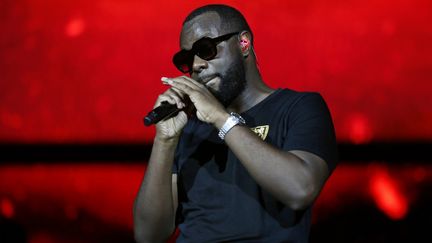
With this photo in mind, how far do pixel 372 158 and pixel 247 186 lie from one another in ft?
2.99

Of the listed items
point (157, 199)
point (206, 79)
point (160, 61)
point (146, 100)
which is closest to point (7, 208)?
point (146, 100)

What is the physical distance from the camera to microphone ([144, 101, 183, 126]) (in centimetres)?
160

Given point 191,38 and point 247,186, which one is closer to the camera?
point 247,186

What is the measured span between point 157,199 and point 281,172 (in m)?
0.47

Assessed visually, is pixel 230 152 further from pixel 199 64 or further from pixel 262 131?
pixel 199 64

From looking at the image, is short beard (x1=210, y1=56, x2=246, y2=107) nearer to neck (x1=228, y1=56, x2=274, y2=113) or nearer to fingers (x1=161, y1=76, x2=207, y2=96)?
neck (x1=228, y1=56, x2=274, y2=113)

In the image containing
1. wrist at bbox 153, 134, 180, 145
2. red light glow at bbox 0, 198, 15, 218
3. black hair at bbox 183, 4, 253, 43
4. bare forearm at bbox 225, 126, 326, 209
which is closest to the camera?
bare forearm at bbox 225, 126, 326, 209

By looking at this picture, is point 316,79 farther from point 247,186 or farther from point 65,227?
point 65,227

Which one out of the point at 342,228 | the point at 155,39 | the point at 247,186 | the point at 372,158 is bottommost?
the point at 342,228

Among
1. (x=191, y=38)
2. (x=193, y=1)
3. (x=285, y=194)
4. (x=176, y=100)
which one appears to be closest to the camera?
(x=285, y=194)

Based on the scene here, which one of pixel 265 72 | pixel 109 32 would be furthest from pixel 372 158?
pixel 109 32

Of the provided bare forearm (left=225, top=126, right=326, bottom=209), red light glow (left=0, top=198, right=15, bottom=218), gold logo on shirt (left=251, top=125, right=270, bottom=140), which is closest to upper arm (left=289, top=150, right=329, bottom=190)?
bare forearm (left=225, top=126, right=326, bottom=209)

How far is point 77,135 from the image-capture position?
8.89 feet

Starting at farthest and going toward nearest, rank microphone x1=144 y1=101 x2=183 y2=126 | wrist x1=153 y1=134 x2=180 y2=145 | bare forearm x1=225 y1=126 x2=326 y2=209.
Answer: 1. wrist x1=153 y1=134 x2=180 y2=145
2. microphone x1=144 y1=101 x2=183 y2=126
3. bare forearm x1=225 y1=126 x2=326 y2=209
